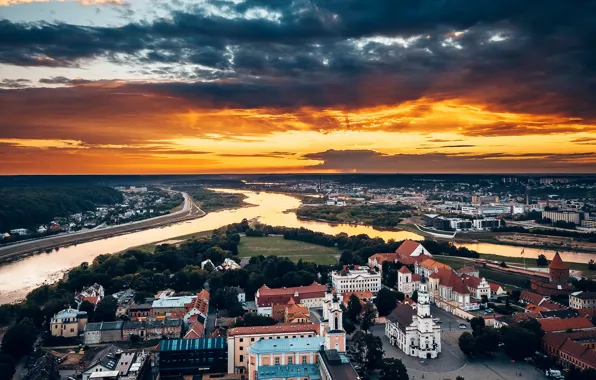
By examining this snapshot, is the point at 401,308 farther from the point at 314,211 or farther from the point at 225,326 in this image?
the point at 314,211

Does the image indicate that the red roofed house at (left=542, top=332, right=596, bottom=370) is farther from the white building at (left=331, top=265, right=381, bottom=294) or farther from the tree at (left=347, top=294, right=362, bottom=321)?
the white building at (left=331, top=265, right=381, bottom=294)

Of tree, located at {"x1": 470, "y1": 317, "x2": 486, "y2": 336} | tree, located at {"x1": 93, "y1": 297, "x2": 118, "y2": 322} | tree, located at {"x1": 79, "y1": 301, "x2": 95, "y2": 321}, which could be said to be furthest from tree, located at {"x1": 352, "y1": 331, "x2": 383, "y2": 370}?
tree, located at {"x1": 79, "y1": 301, "x2": 95, "y2": 321}

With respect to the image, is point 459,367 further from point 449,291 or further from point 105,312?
point 105,312

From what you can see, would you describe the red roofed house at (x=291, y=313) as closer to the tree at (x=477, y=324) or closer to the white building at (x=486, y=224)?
the tree at (x=477, y=324)

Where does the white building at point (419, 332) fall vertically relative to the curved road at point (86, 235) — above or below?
above

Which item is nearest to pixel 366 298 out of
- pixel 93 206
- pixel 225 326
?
pixel 225 326

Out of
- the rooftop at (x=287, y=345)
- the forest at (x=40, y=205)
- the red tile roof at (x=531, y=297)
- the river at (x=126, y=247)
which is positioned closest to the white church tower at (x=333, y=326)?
the rooftop at (x=287, y=345)
